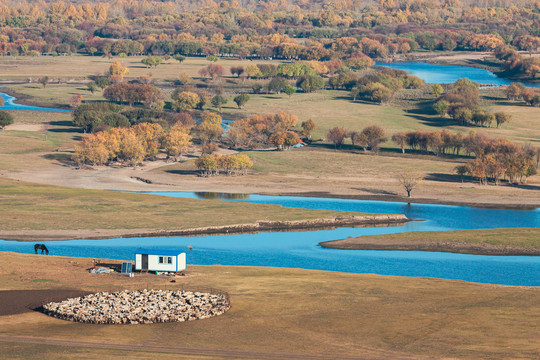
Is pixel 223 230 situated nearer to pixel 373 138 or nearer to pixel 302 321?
pixel 302 321

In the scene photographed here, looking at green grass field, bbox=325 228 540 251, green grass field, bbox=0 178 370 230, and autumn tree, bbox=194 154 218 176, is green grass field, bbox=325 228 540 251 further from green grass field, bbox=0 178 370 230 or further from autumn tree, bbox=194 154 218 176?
autumn tree, bbox=194 154 218 176

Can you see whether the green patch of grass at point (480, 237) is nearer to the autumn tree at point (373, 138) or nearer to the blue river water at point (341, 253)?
the blue river water at point (341, 253)

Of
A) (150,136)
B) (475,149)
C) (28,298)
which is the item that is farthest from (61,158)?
(28,298)

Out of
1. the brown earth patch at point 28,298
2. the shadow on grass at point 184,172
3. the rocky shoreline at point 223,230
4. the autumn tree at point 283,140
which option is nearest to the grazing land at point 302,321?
the brown earth patch at point 28,298

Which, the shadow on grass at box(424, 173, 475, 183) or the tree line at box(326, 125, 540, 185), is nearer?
the tree line at box(326, 125, 540, 185)

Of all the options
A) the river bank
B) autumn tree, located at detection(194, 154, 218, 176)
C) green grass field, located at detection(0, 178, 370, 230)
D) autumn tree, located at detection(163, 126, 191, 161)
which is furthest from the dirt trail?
autumn tree, located at detection(163, 126, 191, 161)

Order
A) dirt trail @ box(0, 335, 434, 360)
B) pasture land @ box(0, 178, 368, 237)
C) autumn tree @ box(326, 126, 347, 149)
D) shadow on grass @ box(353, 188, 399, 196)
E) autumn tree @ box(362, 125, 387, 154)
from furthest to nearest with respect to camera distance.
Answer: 1. autumn tree @ box(326, 126, 347, 149)
2. autumn tree @ box(362, 125, 387, 154)
3. shadow on grass @ box(353, 188, 399, 196)
4. pasture land @ box(0, 178, 368, 237)
5. dirt trail @ box(0, 335, 434, 360)
